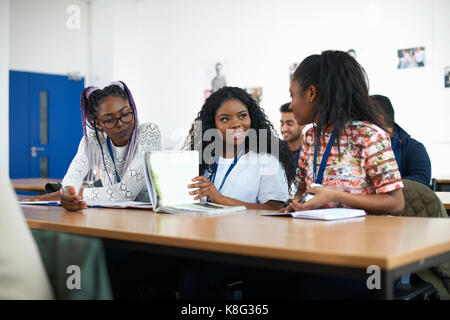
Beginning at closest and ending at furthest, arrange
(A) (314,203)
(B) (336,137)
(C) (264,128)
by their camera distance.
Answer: (A) (314,203), (B) (336,137), (C) (264,128)

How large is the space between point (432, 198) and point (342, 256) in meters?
0.98

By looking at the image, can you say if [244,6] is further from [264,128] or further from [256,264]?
[256,264]

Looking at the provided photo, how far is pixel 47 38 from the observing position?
8344 millimetres

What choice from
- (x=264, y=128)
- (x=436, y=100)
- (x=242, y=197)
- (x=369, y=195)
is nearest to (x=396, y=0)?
(x=436, y=100)

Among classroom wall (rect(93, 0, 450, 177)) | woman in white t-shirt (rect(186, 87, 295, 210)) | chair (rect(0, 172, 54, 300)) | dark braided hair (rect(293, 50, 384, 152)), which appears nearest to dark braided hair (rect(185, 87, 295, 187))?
woman in white t-shirt (rect(186, 87, 295, 210))

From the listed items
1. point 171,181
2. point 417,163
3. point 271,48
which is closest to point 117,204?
→ point 171,181

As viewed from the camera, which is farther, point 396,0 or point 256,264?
point 396,0

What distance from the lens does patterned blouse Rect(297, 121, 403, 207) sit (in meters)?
1.65

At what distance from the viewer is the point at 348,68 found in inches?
71.2

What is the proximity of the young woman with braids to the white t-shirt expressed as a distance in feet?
1.23

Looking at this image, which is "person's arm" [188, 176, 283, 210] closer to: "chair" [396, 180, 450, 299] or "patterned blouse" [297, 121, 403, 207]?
"patterned blouse" [297, 121, 403, 207]

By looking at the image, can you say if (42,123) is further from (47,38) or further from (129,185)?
(129,185)

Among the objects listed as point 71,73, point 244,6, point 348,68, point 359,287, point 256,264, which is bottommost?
point 359,287

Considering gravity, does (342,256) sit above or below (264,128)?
below
